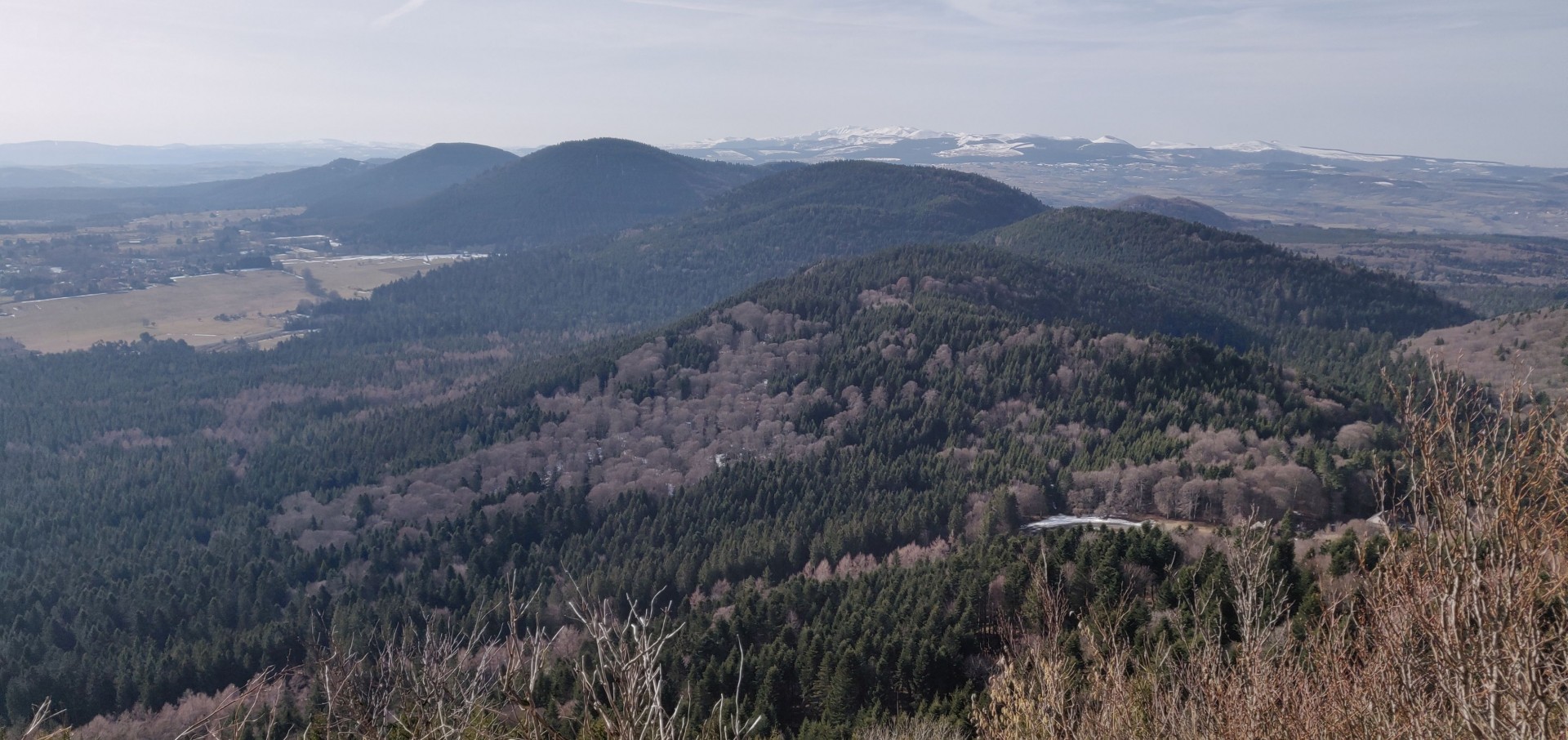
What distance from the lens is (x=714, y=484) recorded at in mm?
102438

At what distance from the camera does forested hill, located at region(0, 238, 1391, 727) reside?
64125 millimetres

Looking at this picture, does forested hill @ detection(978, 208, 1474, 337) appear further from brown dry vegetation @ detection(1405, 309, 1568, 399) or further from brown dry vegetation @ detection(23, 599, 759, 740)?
brown dry vegetation @ detection(23, 599, 759, 740)

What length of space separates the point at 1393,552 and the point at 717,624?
49787mm

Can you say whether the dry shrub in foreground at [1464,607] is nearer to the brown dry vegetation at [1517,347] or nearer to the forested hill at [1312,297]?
the brown dry vegetation at [1517,347]

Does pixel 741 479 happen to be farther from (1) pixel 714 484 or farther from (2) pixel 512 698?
(2) pixel 512 698

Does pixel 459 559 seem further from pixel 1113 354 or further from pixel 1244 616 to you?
pixel 1244 616

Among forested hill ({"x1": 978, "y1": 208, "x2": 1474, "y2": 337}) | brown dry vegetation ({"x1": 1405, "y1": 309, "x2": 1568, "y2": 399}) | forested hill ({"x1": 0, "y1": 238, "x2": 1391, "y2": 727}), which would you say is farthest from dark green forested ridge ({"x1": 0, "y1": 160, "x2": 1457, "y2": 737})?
brown dry vegetation ({"x1": 1405, "y1": 309, "x2": 1568, "y2": 399})

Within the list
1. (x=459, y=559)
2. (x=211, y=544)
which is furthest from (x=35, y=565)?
(x=459, y=559)

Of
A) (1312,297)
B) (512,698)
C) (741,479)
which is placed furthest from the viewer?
(1312,297)

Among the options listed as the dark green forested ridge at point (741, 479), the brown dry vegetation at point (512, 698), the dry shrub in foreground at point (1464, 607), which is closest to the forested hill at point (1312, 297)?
the dark green forested ridge at point (741, 479)

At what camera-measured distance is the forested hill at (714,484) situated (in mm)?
64125

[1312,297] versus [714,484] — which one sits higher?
[1312,297]

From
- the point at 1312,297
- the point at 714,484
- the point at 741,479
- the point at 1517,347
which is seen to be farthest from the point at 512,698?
the point at 1312,297

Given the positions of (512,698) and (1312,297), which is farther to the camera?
(1312,297)
